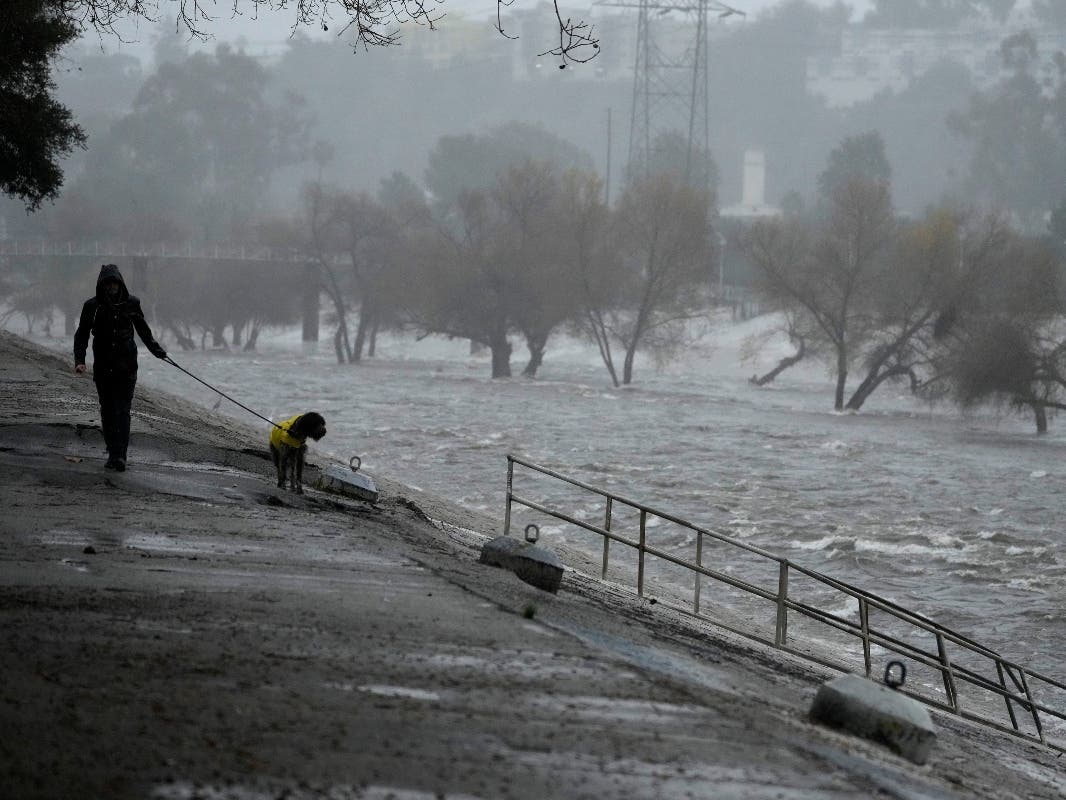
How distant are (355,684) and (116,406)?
22.0 ft

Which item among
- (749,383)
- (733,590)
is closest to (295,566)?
(733,590)

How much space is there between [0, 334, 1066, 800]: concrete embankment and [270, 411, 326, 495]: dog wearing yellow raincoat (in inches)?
31.8

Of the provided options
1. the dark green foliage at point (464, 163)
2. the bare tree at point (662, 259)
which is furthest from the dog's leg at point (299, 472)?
the dark green foliage at point (464, 163)

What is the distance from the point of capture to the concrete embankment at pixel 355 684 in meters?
5.65

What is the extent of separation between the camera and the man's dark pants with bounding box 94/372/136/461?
41.3 ft

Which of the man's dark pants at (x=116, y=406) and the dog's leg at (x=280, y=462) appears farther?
the dog's leg at (x=280, y=462)

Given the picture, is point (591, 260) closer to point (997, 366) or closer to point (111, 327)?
point (997, 366)

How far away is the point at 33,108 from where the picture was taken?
2567 cm

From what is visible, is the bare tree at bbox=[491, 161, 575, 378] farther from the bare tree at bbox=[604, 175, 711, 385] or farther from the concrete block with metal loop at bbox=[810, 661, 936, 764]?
the concrete block with metal loop at bbox=[810, 661, 936, 764]

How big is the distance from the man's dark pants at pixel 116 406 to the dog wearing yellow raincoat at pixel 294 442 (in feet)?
4.20

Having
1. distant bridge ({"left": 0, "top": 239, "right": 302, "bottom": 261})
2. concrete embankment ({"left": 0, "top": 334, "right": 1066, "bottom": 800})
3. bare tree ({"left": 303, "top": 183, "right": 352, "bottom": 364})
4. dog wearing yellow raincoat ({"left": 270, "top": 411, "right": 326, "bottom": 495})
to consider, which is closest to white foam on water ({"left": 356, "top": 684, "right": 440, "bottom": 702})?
concrete embankment ({"left": 0, "top": 334, "right": 1066, "bottom": 800})

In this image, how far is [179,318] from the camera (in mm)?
101812

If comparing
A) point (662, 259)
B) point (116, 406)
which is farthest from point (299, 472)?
point (662, 259)

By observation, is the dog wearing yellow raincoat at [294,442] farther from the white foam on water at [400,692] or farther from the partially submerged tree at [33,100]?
the partially submerged tree at [33,100]
